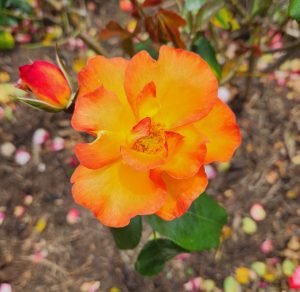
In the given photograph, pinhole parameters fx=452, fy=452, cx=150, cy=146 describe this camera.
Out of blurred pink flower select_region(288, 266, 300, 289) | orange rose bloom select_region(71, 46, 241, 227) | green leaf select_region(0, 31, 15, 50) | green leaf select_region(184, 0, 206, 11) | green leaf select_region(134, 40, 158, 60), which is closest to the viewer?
orange rose bloom select_region(71, 46, 241, 227)

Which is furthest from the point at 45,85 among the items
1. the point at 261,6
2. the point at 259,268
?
the point at 259,268

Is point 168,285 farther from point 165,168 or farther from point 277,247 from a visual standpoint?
point 165,168

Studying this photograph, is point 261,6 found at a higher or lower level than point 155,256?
higher

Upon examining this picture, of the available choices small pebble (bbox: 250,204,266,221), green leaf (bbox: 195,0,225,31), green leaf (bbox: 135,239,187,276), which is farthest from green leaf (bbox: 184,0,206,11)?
small pebble (bbox: 250,204,266,221)

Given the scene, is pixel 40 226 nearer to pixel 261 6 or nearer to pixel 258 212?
pixel 258 212

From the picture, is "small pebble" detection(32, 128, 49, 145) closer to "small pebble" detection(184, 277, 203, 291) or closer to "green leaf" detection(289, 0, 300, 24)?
"small pebble" detection(184, 277, 203, 291)

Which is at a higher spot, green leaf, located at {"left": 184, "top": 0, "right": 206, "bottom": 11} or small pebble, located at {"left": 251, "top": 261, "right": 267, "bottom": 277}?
green leaf, located at {"left": 184, "top": 0, "right": 206, "bottom": 11}
